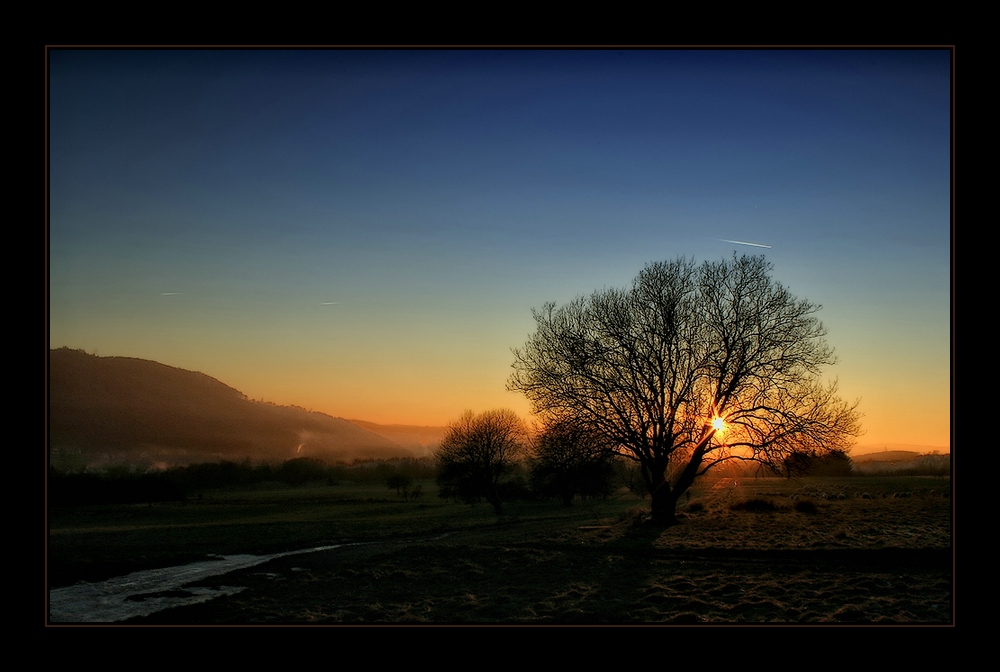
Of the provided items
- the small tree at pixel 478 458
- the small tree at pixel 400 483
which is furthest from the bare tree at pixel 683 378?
the small tree at pixel 400 483

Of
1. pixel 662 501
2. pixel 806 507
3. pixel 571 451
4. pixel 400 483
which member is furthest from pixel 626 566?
pixel 400 483

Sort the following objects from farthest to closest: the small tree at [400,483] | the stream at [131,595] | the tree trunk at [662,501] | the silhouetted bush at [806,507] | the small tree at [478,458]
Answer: the small tree at [400,483] < the small tree at [478,458] < the silhouetted bush at [806,507] < the tree trunk at [662,501] < the stream at [131,595]

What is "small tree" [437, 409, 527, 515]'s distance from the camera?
148 ft

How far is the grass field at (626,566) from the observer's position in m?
12.6

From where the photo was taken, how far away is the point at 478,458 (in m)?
46.7

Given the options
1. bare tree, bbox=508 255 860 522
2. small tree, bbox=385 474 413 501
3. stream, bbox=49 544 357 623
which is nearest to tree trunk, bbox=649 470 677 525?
bare tree, bbox=508 255 860 522

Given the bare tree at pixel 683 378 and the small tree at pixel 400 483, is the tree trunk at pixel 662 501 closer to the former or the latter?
the bare tree at pixel 683 378

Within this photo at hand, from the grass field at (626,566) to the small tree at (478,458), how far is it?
17940mm

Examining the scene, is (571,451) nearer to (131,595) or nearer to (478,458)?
(131,595)
